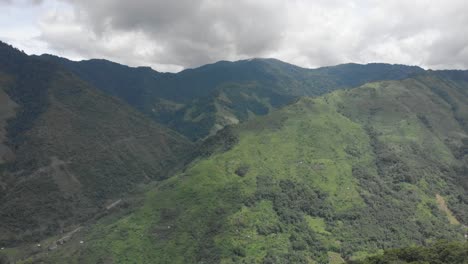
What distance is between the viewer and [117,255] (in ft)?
654

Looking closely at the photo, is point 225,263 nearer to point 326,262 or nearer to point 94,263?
point 326,262

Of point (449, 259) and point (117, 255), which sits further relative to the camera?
point (117, 255)

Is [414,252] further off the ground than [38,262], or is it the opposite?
[414,252]

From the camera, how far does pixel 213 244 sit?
198 meters

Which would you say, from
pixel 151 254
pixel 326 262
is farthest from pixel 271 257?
pixel 151 254

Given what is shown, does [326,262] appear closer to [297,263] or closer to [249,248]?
[297,263]

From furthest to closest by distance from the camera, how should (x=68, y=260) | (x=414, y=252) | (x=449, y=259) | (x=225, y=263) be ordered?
(x=68, y=260) < (x=225, y=263) < (x=414, y=252) < (x=449, y=259)

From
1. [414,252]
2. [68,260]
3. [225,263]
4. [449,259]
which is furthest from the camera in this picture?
[68,260]

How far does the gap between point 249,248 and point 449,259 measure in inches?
3943

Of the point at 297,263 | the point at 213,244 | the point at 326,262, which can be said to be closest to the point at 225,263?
the point at 213,244

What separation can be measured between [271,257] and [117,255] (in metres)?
74.7

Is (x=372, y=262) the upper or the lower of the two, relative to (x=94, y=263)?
upper

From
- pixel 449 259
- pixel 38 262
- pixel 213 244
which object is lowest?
pixel 38 262

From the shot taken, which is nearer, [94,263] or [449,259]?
[449,259]
